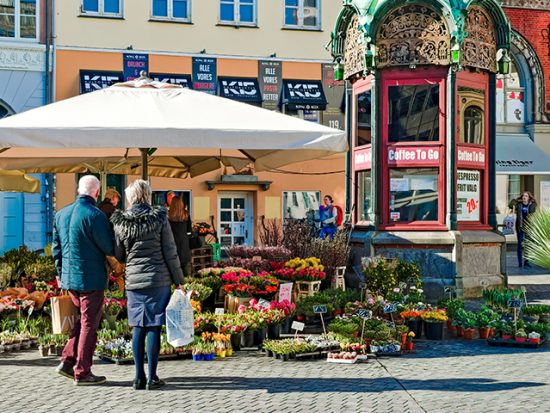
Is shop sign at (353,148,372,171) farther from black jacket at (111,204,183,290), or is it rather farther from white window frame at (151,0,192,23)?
white window frame at (151,0,192,23)

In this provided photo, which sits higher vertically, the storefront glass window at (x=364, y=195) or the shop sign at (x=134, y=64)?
the shop sign at (x=134, y=64)

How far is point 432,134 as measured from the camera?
45.1 ft

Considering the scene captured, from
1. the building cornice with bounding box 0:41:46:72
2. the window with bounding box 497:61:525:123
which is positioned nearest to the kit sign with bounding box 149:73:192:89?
the building cornice with bounding box 0:41:46:72

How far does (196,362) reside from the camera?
28.3 feet

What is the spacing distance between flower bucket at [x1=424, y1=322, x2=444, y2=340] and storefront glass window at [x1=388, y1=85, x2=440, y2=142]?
169 inches

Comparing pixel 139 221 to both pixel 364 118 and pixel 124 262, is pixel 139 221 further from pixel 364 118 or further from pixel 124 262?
pixel 364 118

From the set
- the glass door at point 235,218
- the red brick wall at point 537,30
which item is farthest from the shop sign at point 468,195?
the red brick wall at point 537,30

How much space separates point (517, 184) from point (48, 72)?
14.8 metres

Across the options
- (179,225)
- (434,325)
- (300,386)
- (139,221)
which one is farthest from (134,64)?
(300,386)

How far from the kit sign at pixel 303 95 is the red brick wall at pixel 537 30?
7.30m

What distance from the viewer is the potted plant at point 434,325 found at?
10.2 m

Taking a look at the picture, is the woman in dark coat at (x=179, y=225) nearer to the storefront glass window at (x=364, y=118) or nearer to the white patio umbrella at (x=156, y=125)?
the white patio umbrella at (x=156, y=125)

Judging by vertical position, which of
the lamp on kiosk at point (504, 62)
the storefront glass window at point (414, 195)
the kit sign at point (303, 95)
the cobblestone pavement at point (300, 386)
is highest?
the kit sign at point (303, 95)

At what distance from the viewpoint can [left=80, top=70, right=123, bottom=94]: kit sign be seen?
79.7ft
